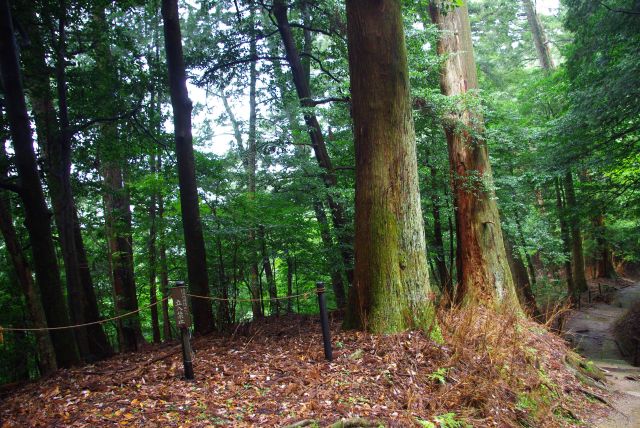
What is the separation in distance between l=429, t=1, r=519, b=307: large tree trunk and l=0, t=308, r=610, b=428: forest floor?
7.19ft

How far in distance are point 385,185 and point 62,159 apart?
6064 mm

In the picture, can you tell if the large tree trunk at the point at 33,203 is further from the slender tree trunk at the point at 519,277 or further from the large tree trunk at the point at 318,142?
the slender tree trunk at the point at 519,277

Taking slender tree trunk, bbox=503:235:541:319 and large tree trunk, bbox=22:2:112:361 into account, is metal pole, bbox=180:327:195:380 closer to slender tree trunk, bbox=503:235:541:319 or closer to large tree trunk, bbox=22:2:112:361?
large tree trunk, bbox=22:2:112:361

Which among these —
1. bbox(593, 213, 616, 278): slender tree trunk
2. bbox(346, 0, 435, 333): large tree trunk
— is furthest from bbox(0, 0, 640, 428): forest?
bbox(593, 213, 616, 278): slender tree trunk

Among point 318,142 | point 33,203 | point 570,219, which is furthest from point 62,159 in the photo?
point 570,219

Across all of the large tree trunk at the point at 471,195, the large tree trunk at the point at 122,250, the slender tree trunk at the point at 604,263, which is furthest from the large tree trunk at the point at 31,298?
the slender tree trunk at the point at 604,263

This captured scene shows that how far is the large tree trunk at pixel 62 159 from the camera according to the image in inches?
286

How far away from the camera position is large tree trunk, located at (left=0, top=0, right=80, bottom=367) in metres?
5.86

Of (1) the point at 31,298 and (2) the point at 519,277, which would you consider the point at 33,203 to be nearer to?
(1) the point at 31,298

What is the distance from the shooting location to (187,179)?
7.22 m

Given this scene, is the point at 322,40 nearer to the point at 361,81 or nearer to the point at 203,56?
the point at 203,56

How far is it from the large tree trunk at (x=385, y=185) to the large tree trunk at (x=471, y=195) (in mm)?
2757

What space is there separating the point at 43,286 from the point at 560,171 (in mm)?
10770

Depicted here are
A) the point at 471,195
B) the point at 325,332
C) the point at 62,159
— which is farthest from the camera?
the point at 471,195
